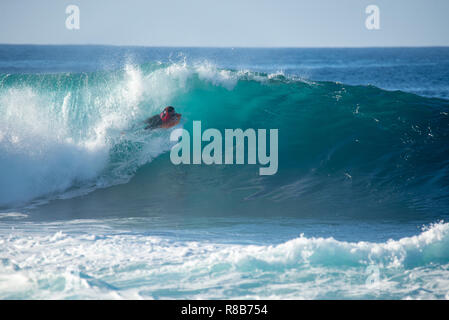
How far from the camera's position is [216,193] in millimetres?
8836

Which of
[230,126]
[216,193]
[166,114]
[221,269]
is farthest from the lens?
[230,126]

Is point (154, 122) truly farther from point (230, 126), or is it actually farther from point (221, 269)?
point (221, 269)

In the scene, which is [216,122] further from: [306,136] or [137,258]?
[137,258]

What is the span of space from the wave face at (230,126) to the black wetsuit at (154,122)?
0.60ft

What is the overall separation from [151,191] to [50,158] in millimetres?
2330

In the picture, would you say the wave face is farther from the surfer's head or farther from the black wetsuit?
the surfer's head

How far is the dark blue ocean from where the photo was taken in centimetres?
486

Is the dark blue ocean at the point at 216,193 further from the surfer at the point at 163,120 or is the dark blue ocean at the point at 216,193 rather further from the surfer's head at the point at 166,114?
the surfer's head at the point at 166,114

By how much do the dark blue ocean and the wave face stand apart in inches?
1.6

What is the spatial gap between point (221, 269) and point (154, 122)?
20.2 ft

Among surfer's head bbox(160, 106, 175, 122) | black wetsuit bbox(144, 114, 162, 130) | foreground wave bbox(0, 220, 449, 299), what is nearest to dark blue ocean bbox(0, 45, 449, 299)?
foreground wave bbox(0, 220, 449, 299)

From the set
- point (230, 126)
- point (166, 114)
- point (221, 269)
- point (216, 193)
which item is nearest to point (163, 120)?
point (166, 114)

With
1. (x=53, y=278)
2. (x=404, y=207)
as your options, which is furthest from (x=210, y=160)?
(x=53, y=278)

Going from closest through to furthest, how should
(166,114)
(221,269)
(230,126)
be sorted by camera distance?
1. (221,269)
2. (166,114)
3. (230,126)
